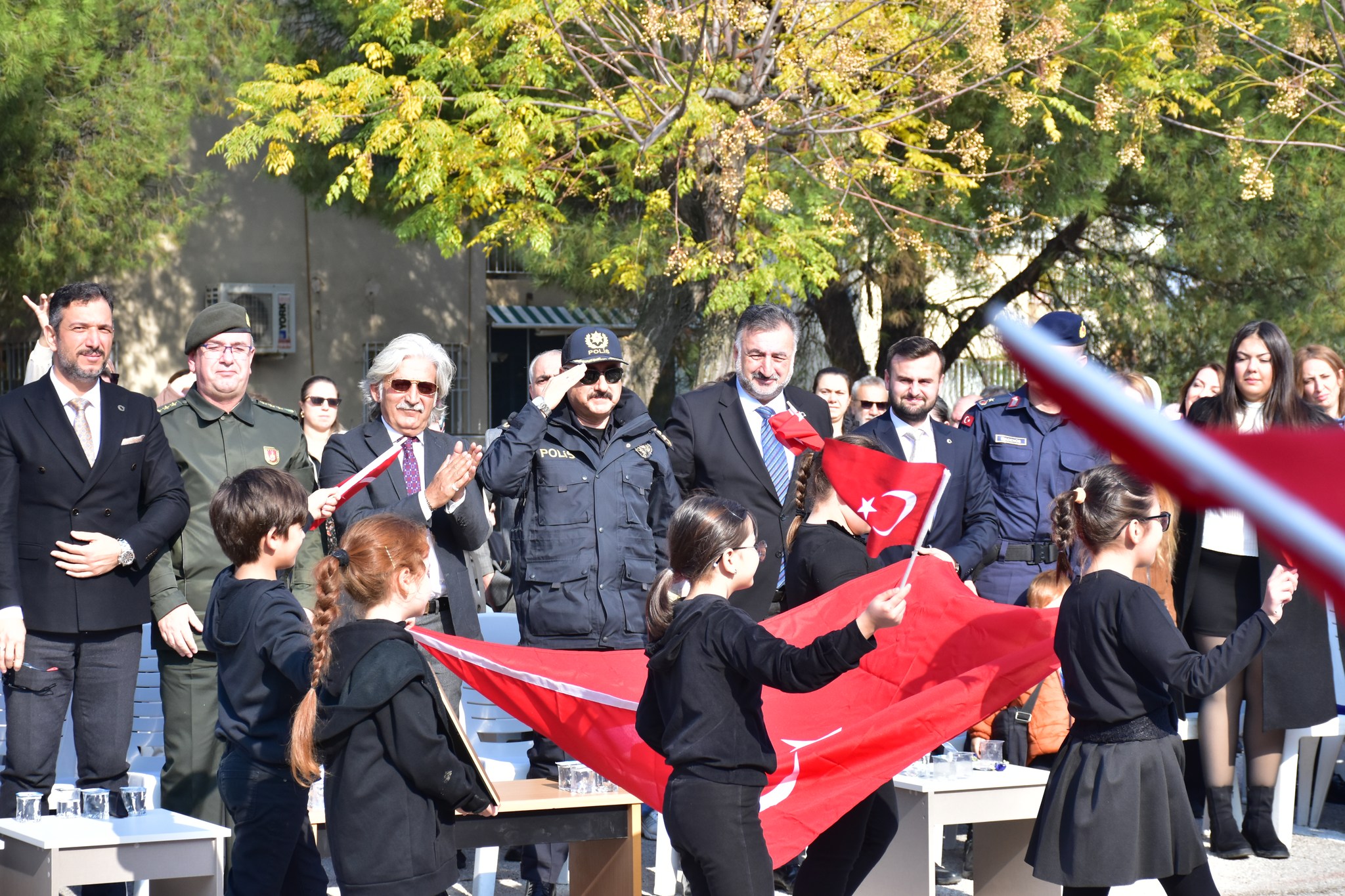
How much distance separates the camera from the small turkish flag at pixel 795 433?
5520 millimetres

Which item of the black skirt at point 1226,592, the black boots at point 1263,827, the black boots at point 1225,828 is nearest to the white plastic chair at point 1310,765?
the black boots at point 1263,827

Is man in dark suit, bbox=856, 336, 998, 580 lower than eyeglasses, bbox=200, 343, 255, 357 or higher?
lower

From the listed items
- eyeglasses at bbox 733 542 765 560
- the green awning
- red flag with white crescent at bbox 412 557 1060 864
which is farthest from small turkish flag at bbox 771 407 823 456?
the green awning

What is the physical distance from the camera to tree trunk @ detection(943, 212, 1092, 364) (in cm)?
1662

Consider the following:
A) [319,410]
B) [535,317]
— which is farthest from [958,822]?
[535,317]

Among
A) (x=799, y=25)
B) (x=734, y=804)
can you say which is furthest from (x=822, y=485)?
(x=799, y=25)

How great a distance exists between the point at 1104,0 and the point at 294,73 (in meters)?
7.31

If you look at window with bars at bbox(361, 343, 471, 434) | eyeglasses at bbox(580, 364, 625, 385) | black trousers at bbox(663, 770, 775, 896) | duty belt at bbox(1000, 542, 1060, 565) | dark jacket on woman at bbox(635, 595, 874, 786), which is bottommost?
black trousers at bbox(663, 770, 775, 896)

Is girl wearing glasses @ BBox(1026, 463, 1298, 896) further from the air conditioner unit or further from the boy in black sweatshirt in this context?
the air conditioner unit

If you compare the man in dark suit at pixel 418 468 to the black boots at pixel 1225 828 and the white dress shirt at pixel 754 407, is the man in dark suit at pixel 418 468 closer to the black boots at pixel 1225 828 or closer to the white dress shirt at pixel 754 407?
the white dress shirt at pixel 754 407

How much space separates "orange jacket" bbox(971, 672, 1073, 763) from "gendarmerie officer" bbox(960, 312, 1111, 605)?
475 millimetres

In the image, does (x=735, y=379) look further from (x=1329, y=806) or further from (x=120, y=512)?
(x=1329, y=806)

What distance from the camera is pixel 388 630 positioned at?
12.6 feet

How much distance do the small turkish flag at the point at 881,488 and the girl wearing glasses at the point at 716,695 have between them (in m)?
0.80
